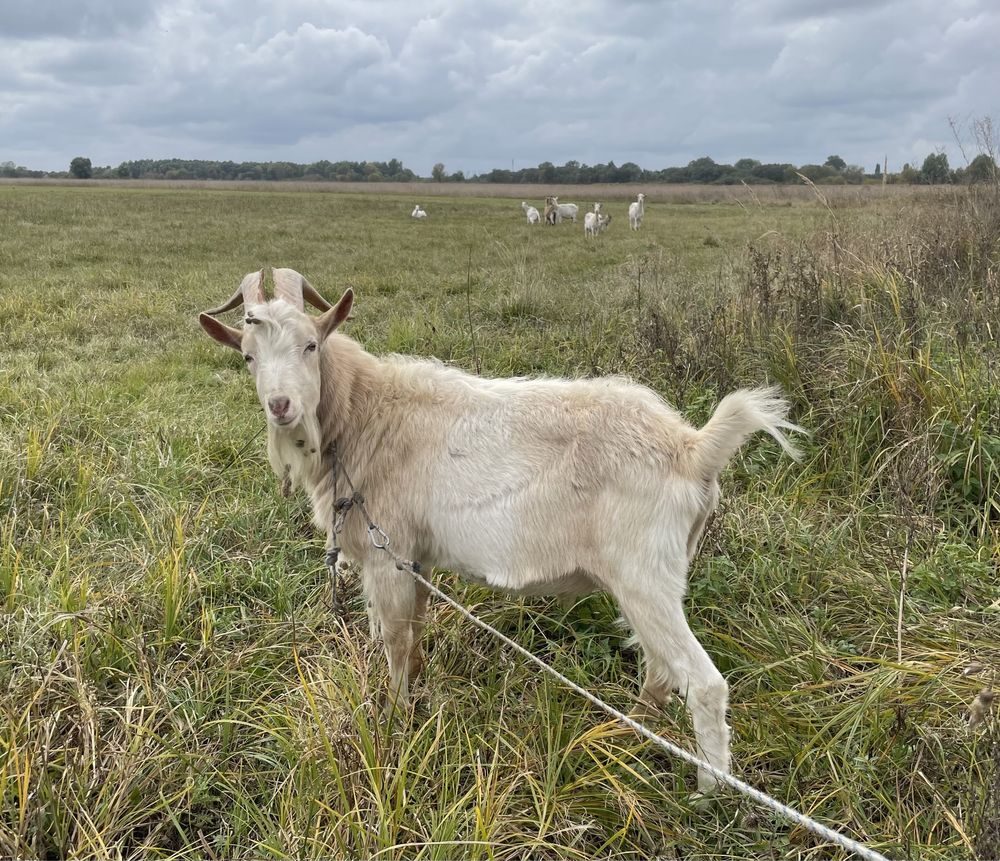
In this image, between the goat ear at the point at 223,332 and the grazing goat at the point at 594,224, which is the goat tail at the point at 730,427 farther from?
the grazing goat at the point at 594,224

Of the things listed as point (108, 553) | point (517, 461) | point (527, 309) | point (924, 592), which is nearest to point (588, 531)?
point (517, 461)

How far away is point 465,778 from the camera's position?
8.63ft

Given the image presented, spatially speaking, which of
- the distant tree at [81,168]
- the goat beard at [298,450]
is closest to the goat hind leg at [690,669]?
the goat beard at [298,450]

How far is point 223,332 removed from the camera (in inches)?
119

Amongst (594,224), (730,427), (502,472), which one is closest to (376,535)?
(502,472)

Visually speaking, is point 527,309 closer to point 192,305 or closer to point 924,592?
point 192,305

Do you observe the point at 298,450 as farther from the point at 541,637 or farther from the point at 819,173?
the point at 819,173

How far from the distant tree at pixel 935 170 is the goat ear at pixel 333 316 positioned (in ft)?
26.2

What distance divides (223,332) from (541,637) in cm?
219

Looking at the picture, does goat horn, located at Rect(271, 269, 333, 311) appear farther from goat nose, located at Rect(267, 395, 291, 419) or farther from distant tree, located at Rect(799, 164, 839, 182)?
distant tree, located at Rect(799, 164, 839, 182)

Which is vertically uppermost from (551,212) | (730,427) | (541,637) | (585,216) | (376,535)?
(551,212)

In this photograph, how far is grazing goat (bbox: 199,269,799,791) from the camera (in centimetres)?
252

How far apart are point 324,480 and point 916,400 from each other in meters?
3.70

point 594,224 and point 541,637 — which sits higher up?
point 594,224
